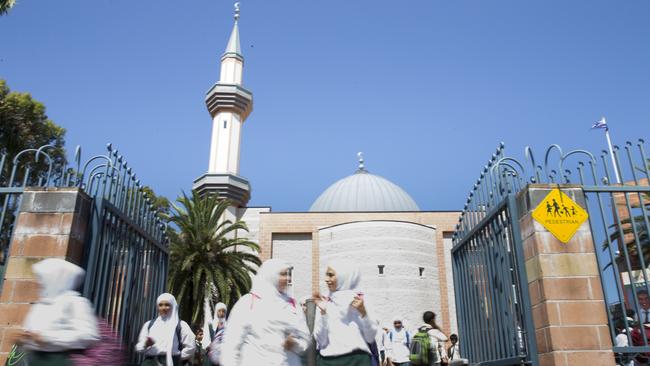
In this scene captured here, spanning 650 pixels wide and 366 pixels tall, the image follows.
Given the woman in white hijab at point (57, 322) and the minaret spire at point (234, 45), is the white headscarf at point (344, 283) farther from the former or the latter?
the minaret spire at point (234, 45)

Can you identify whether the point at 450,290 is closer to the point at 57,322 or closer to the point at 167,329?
the point at 167,329

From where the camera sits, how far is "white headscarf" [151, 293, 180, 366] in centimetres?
598

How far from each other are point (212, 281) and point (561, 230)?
17036mm

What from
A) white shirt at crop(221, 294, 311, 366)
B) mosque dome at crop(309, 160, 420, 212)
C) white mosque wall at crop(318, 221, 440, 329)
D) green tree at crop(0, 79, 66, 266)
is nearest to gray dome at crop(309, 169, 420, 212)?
mosque dome at crop(309, 160, 420, 212)

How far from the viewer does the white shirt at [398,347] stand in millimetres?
8742

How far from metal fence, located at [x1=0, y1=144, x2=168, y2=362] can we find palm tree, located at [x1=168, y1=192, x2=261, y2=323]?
42.7 feet

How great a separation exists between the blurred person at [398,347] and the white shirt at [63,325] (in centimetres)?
606

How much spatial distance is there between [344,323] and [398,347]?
15.7ft

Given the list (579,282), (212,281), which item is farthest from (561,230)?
(212,281)

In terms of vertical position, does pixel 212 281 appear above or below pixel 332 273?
above

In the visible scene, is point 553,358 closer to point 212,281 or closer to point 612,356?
point 612,356

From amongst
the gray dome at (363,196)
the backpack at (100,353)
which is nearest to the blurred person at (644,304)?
the backpack at (100,353)

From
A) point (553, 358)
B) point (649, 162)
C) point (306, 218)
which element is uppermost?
point (306, 218)

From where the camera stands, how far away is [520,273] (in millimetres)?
5602
